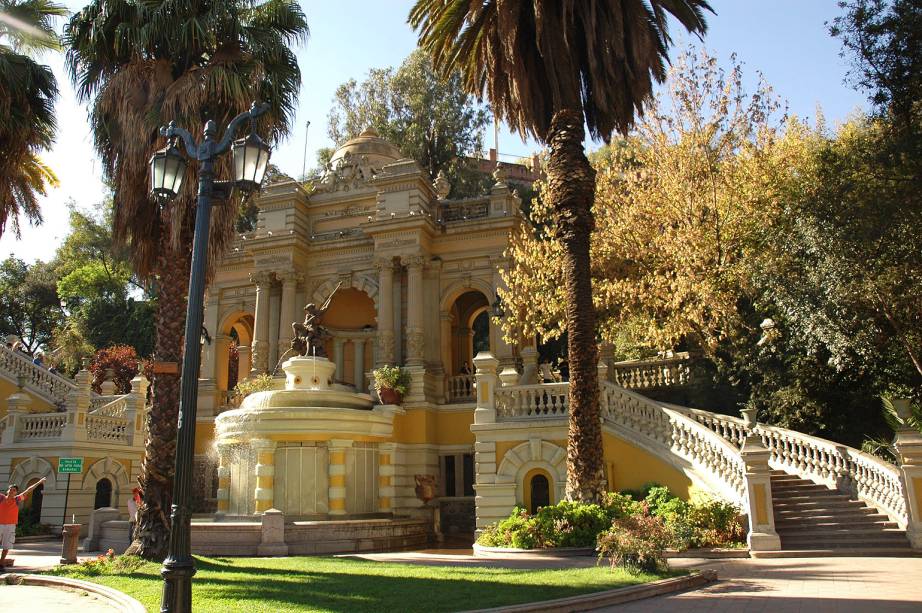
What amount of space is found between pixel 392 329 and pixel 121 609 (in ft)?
57.5

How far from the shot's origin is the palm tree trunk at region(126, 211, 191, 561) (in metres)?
12.6

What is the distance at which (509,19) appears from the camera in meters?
16.3

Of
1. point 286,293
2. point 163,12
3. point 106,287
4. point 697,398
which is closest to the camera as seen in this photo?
point 163,12

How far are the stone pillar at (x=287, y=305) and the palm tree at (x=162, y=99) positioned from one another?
1269 centimetres

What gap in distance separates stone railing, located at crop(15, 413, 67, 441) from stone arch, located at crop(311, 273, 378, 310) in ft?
32.1

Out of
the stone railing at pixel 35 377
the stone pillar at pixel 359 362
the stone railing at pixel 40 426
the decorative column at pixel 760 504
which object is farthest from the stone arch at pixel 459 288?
the stone railing at pixel 35 377

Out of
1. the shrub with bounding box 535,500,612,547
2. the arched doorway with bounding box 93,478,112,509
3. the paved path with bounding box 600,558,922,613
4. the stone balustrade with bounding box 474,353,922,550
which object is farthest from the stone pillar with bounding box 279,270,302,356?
the paved path with bounding box 600,558,922,613

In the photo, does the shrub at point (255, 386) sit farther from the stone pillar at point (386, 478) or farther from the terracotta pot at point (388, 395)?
the stone pillar at point (386, 478)

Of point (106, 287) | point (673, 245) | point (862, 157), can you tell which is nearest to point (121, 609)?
point (862, 157)

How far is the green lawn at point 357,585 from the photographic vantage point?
8500 millimetres

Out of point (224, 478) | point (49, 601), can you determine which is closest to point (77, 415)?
point (224, 478)

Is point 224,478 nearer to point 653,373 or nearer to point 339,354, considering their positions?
point 339,354

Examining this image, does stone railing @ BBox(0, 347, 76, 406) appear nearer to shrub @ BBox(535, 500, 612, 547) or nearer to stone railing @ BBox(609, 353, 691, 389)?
stone railing @ BBox(609, 353, 691, 389)

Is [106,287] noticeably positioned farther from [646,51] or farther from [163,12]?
[646,51]
